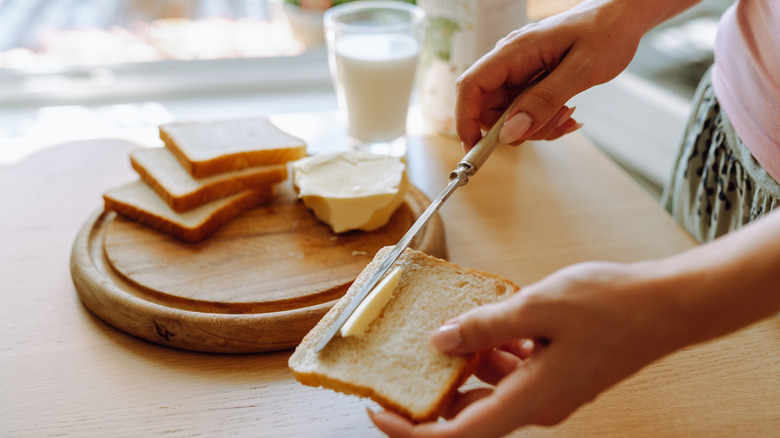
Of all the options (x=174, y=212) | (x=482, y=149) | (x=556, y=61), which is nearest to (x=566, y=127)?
(x=556, y=61)

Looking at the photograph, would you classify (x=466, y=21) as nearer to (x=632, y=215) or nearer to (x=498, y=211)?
(x=498, y=211)

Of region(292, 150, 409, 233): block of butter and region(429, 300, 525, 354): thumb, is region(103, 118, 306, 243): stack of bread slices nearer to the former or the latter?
region(292, 150, 409, 233): block of butter

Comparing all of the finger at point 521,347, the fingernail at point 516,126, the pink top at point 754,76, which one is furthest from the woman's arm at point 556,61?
the finger at point 521,347

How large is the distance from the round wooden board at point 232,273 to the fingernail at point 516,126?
0.84 feet

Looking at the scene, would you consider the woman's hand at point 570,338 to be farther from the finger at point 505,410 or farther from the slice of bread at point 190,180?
the slice of bread at point 190,180

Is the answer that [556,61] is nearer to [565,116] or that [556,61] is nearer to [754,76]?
[565,116]

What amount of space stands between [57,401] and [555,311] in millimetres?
726

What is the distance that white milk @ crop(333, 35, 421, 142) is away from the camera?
151 cm

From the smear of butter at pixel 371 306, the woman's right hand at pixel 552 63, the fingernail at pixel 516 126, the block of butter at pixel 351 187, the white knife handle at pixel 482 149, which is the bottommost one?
the block of butter at pixel 351 187

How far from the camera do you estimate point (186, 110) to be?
222 cm

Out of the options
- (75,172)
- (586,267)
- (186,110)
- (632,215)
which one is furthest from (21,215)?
(632,215)

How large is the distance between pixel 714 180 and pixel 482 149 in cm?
58

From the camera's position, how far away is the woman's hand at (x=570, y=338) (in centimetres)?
62

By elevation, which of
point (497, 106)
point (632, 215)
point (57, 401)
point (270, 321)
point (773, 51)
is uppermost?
point (773, 51)
